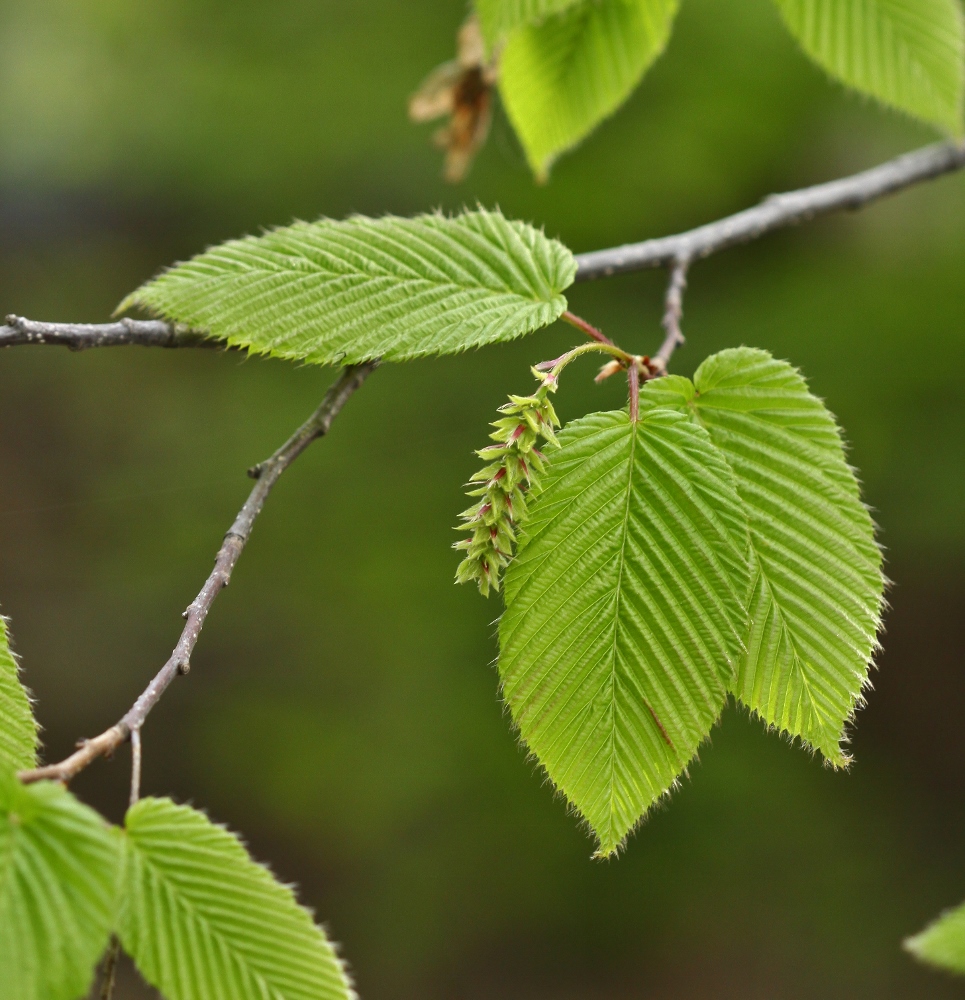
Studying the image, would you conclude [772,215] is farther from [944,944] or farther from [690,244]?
[944,944]

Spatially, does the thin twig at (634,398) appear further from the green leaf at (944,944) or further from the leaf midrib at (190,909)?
the leaf midrib at (190,909)

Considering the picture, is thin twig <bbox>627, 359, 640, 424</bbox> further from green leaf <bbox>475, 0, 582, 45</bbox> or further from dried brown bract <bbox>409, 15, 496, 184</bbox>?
dried brown bract <bbox>409, 15, 496, 184</bbox>

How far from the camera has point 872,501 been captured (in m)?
4.45

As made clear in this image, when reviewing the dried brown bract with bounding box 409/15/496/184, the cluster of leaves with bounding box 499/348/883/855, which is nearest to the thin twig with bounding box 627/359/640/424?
the cluster of leaves with bounding box 499/348/883/855

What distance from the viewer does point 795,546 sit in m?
1.10

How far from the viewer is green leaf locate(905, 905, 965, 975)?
29.3 inches

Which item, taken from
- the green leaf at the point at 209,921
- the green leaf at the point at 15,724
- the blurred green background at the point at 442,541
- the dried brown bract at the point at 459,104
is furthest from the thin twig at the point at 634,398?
the blurred green background at the point at 442,541

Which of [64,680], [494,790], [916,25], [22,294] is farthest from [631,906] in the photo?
[22,294]

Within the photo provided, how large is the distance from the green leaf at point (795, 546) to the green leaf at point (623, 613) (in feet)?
0.24

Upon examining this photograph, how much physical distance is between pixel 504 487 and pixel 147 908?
53 centimetres

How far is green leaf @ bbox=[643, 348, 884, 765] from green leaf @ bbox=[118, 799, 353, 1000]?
0.54 metres

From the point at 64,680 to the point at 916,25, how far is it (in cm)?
555

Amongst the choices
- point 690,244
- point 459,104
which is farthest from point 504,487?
point 459,104

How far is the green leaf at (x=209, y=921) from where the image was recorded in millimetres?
863
